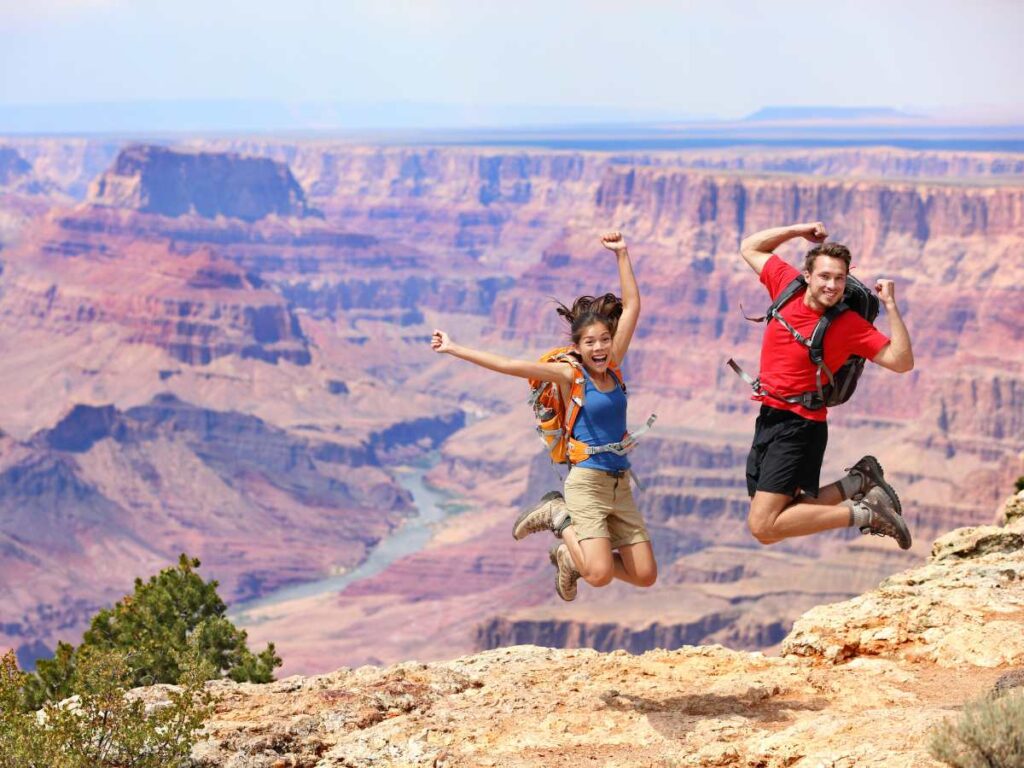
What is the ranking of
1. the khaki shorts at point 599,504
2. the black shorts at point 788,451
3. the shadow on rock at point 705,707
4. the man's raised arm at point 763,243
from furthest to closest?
the man's raised arm at point 763,243, the black shorts at point 788,451, the khaki shorts at point 599,504, the shadow on rock at point 705,707

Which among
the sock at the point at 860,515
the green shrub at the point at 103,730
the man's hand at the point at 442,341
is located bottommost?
the green shrub at the point at 103,730

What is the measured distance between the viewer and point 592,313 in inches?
488

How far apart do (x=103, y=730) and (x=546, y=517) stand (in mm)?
3745

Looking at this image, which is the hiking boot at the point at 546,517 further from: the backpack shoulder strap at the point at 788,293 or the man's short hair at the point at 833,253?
the man's short hair at the point at 833,253

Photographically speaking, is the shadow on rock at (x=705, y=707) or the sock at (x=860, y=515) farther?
the sock at (x=860, y=515)

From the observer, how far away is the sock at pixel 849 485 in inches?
512

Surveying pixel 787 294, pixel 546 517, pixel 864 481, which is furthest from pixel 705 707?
pixel 787 294

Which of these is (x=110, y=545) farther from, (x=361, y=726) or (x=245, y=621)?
(x=361, y=726)

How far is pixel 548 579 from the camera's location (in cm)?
13438

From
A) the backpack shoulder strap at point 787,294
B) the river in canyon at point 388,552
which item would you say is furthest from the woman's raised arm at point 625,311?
the river in canyon at point 388,552

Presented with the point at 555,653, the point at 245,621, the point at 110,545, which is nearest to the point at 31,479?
the point at 110,545

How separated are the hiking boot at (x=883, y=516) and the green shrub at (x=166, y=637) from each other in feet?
29.0

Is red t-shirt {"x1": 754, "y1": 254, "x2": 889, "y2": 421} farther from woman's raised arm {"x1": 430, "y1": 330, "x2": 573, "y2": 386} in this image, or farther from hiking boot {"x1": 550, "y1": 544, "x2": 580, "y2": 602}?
hiking boot {"x1": 550, "y1": 544, "x2": 580, "y2": 602}

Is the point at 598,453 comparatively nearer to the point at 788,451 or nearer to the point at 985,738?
the point at 788,451
